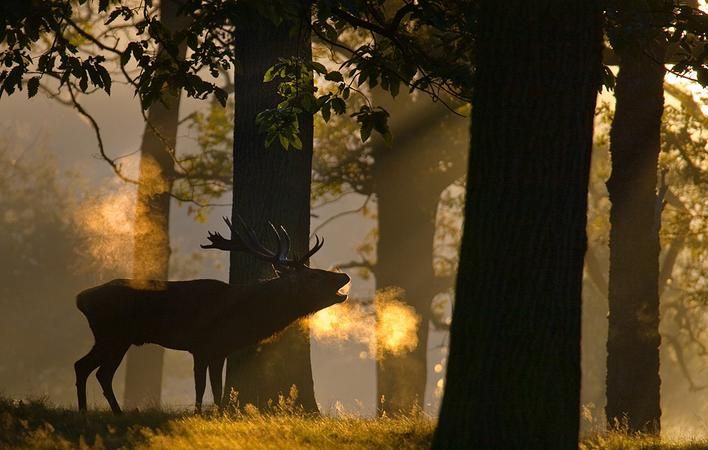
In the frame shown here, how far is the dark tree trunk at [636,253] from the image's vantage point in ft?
50.8

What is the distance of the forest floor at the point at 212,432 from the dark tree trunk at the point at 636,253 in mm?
3798

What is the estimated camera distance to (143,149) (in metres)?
25.2

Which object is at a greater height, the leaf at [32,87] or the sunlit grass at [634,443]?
the leaf at [32,87]

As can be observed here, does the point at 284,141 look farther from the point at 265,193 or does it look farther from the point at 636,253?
the point at 636,253

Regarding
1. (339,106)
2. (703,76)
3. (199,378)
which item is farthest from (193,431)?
(703,76)

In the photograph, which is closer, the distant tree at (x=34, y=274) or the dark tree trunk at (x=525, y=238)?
the dark tree trunk at (x=525, y=238)

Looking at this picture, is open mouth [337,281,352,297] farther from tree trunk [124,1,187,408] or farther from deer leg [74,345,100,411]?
tree trunk [124,1,187,408]

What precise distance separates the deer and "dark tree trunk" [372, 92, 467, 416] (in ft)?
40.6

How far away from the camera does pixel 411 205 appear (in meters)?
25.4

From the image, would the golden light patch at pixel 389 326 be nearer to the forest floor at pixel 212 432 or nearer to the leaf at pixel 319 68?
the forest floor at pixel 212 432

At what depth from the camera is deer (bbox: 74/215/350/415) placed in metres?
12.7

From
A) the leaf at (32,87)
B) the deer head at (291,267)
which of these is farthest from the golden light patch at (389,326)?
the leaf at (32,87)

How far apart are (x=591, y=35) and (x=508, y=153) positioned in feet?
3.67

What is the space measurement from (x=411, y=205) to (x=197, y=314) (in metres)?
13.1
